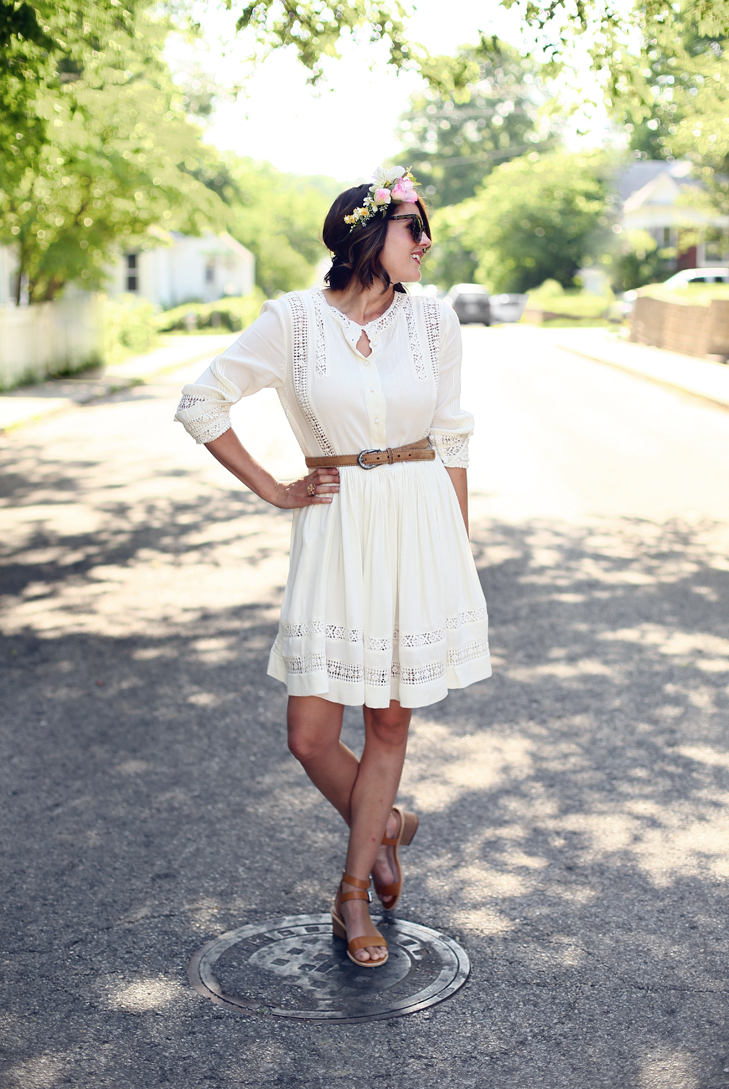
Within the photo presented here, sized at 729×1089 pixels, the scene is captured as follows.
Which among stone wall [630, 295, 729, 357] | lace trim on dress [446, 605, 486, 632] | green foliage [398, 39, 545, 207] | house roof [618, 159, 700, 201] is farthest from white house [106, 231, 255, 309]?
lace trim on dress [446, 605, 486, 632]

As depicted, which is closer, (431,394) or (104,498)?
(431,394)

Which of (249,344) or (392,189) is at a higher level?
(392,189)

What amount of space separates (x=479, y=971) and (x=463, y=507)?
4.00 ft

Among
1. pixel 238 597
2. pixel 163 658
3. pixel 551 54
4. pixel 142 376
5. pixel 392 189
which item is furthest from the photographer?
pixel 142 376

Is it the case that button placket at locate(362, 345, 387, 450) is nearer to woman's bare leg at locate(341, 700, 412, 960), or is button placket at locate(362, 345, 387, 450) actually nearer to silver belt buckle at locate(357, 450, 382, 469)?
silver belt buckle at locate(357, 450, 382, 469)

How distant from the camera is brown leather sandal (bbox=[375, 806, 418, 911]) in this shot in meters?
3.51

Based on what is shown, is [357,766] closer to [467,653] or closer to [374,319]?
[467,653]

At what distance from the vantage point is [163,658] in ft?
20.1

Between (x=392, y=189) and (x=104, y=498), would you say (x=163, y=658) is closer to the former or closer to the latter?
(x=392, y=189)

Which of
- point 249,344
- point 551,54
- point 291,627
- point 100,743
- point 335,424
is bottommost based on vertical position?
point 100,743

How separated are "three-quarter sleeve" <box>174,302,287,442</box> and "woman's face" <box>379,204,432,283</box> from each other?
1.00ft

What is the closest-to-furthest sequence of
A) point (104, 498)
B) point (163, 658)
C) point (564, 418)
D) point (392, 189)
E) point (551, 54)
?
point (392, 189), point (163, 658), point (551, 54), point (104, 498), point (564, 418)

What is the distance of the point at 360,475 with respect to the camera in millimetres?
3162

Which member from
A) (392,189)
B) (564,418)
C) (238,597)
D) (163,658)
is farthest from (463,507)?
(564,418)
